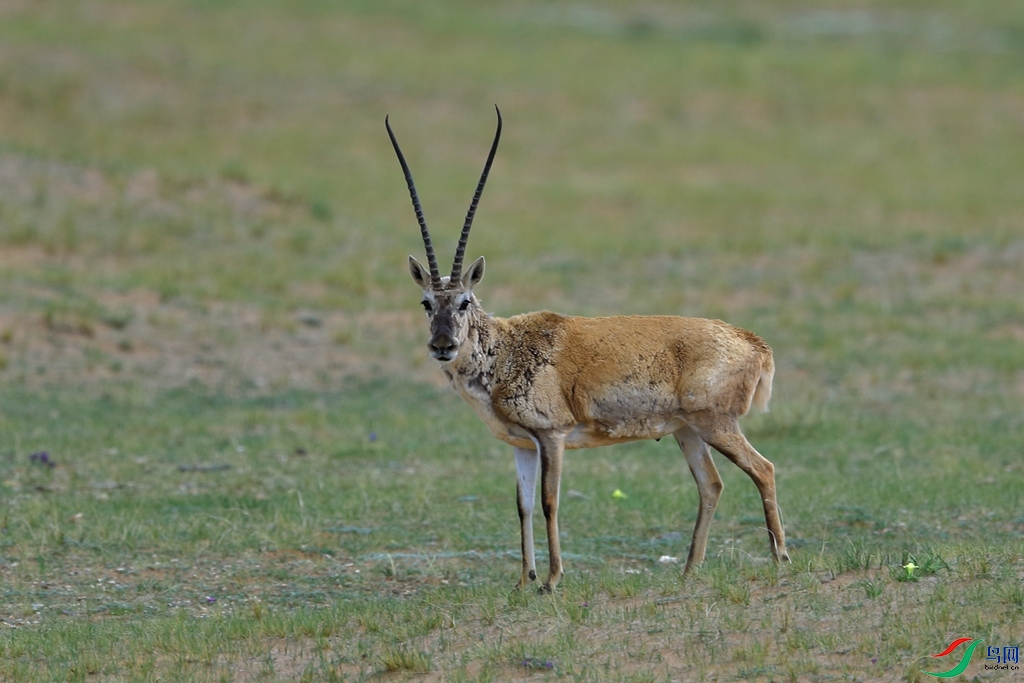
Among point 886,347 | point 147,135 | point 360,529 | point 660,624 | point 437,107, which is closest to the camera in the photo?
point 660,624

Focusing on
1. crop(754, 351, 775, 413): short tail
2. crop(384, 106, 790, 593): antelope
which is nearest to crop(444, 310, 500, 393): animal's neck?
crop(384, 106, 790, 593): antelope

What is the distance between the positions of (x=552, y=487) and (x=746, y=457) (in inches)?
56.2

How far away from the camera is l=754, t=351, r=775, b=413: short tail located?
33.2 ft

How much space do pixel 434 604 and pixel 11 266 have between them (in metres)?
13.7

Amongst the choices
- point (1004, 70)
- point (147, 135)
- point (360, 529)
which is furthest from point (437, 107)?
point (360, 529)

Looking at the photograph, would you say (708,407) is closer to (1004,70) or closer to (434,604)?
(434,604)

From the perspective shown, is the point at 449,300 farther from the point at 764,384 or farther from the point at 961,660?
the point at 961,660

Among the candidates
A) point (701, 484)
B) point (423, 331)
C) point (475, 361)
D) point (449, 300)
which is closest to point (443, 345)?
point (449, 300)

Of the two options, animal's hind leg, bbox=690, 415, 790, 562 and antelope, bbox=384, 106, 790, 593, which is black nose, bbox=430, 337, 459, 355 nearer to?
antelope, bbox=384, 106, 790, 593

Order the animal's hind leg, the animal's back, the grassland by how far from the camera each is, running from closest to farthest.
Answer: the grassland < the animal's back < the animal's hind leg

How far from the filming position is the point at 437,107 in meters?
35.2

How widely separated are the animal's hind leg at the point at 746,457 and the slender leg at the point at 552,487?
1032mm

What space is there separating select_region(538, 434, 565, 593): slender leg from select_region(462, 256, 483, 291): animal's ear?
118cm

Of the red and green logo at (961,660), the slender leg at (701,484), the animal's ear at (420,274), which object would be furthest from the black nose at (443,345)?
the red and green logo at (961,660)
